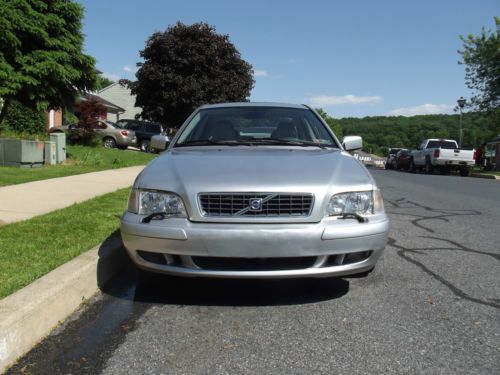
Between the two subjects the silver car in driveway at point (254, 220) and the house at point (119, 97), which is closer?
the silver car in driveway at point (254, 220)

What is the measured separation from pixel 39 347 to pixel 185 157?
5.86ft

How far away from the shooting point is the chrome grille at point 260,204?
338 centimetres

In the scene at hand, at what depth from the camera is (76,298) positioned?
3.56 m

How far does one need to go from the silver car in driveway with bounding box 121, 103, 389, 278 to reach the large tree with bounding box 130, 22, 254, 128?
27.1 meters

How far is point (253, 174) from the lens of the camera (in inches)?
139

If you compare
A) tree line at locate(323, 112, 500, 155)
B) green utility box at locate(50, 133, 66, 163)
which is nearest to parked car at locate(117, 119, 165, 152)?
green utility box at locate(50, 133, 66, 163)

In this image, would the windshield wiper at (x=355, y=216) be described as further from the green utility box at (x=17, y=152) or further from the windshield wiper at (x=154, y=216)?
the green utility box at (x=17, y=152)

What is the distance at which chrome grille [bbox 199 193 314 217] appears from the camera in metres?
3.38

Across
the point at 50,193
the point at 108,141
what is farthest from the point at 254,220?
the point at 108,141

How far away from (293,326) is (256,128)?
8.14 feet

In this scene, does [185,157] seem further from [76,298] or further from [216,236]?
[76,298]

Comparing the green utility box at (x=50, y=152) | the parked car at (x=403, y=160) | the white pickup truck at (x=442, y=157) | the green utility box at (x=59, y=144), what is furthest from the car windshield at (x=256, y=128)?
the parked car at (x=403, y=160)

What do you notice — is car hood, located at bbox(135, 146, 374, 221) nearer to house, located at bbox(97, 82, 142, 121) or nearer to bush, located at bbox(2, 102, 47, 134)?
bush, located at bbox(2, 102, 47, 134)

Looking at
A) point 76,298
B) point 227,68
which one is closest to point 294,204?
point 76,298
